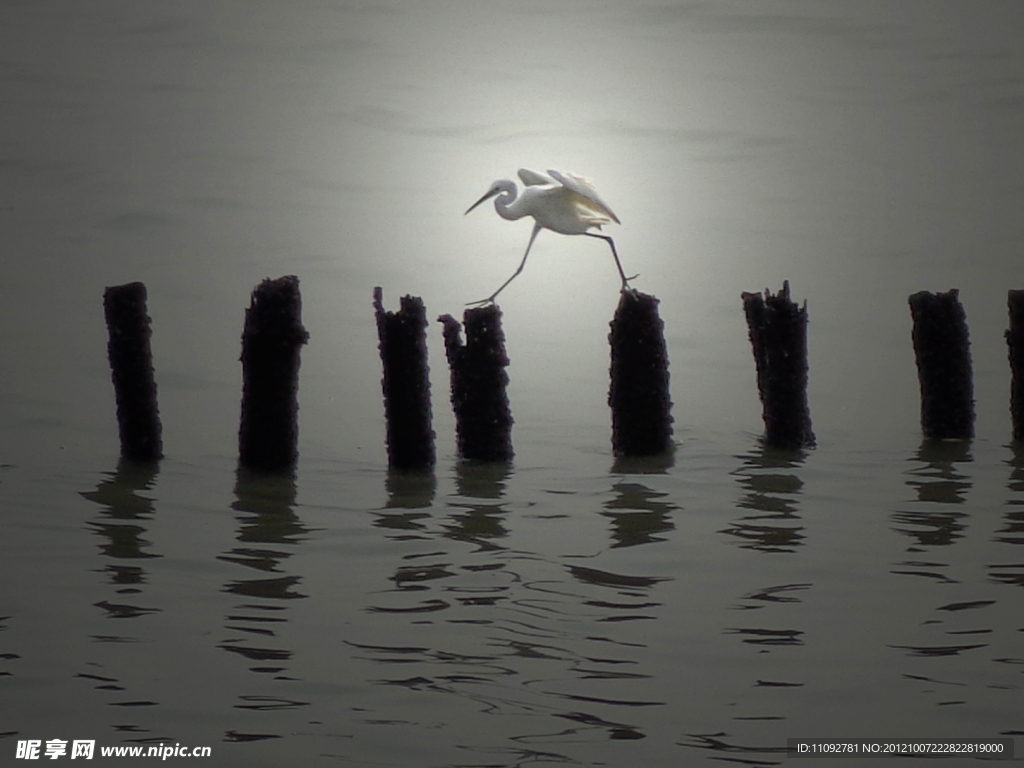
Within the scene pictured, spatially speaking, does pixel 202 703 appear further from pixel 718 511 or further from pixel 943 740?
pixel 718 511

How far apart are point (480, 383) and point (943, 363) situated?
3412 millimetres

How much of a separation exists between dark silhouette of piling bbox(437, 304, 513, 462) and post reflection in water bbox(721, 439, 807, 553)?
161cm

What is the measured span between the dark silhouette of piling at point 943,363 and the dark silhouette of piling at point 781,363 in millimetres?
916

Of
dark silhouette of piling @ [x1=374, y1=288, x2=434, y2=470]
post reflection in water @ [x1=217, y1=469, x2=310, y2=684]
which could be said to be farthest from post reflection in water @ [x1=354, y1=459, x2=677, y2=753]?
dark silhouette of piling @ [x1=374, y1=288, x2=434, y2=470]

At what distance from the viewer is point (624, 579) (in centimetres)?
770

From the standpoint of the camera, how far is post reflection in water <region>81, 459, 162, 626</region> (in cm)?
728

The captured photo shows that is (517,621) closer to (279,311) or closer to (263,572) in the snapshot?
(263,572)

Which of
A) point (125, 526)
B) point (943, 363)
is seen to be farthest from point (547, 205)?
point (125, 526)

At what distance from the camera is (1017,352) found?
37.3 ft

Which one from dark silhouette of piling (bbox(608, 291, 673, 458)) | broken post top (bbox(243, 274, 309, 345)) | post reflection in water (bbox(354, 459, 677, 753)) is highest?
broken post top (bbox(243, 274, 309, 345))

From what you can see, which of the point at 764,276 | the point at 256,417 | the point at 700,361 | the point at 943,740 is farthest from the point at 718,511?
the point at 764,276

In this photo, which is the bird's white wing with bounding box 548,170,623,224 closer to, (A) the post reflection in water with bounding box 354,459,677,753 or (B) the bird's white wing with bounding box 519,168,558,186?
(B) the bird's white wing with bounding box 519,168,558,186

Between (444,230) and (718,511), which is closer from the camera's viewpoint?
(718,511)

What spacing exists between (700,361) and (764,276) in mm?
5427
